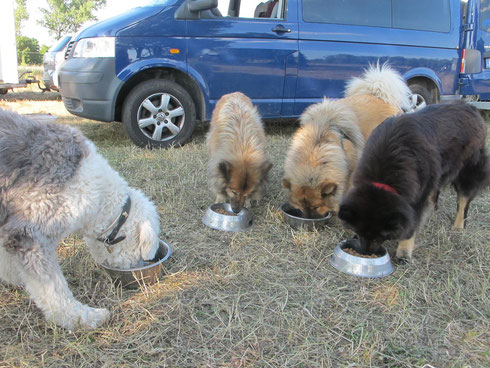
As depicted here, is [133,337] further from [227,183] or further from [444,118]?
[444,118]

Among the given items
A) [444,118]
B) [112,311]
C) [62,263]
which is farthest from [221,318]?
[444,118]

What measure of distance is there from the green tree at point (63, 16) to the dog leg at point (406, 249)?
59.2m

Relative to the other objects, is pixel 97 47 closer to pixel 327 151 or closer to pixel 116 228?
pixel 327 151

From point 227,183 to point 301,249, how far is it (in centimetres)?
111

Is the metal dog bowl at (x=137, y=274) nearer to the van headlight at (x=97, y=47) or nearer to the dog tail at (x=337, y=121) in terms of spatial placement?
the dog tail at (x=337, y=121)

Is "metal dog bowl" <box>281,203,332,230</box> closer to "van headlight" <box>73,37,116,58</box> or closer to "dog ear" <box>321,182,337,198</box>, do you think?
"dog ear" <box>321,182,337,198</box>

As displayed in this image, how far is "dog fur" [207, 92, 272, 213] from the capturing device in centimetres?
383

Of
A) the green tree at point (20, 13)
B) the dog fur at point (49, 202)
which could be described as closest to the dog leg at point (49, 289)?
the dog fur at point (49, 202)

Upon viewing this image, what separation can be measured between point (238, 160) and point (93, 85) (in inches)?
128

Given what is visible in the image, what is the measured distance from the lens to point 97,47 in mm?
5672

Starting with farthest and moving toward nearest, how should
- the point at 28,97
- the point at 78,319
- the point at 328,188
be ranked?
the point at 28,97, the point at 328,188, the point at 78,319

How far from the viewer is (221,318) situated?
2.42m

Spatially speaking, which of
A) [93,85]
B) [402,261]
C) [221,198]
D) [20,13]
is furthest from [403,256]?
[20,13]

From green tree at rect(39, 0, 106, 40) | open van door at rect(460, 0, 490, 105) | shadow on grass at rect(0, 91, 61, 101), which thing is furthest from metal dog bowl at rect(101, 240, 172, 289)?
green tree at rect(39, 0, 106, 40)
